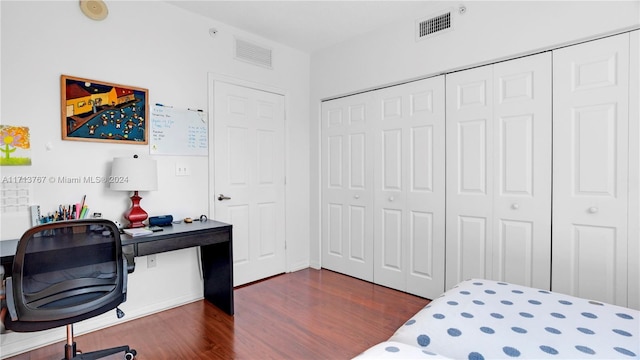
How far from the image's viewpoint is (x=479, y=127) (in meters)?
2.63

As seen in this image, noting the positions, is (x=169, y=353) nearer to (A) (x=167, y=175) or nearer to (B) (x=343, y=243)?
(A) (x=167, y=175)

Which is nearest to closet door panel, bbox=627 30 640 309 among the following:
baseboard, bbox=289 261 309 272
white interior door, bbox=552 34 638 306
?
white interior door, bbox=552 34 638 306

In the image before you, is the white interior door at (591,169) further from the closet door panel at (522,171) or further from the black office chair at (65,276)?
the black office chair at (65,276)

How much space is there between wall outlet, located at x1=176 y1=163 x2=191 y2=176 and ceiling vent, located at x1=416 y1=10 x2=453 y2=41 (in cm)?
239

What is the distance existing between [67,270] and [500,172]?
2.90 m

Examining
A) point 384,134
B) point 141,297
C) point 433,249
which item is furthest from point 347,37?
point 141,297

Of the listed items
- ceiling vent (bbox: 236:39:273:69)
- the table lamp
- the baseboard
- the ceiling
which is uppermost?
the ceiling

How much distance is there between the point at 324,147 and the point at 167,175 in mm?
1735

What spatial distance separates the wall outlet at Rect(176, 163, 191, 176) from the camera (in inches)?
113

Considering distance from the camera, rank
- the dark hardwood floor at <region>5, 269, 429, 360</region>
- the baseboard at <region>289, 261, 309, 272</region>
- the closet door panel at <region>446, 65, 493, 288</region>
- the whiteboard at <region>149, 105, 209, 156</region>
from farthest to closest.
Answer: the baseboard at <region>289, 261, 309, 272</region> → the whiteboard at <region>149, 105, 209, 156</region> → the closet door panel at <region>446, 65, 493, 288</region> → the dark hardwood floor at <region>5, 269, 429, 360</region>

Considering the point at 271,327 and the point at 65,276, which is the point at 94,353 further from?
the point at 271,327

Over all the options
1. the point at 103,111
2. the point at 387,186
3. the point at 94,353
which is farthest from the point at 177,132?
the point at 387,186

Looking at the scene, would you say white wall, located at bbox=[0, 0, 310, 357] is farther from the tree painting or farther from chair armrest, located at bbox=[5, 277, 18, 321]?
chair armrest, located at bbox=[5, 277, 18, 321]

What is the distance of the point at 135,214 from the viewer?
2.48 metres
